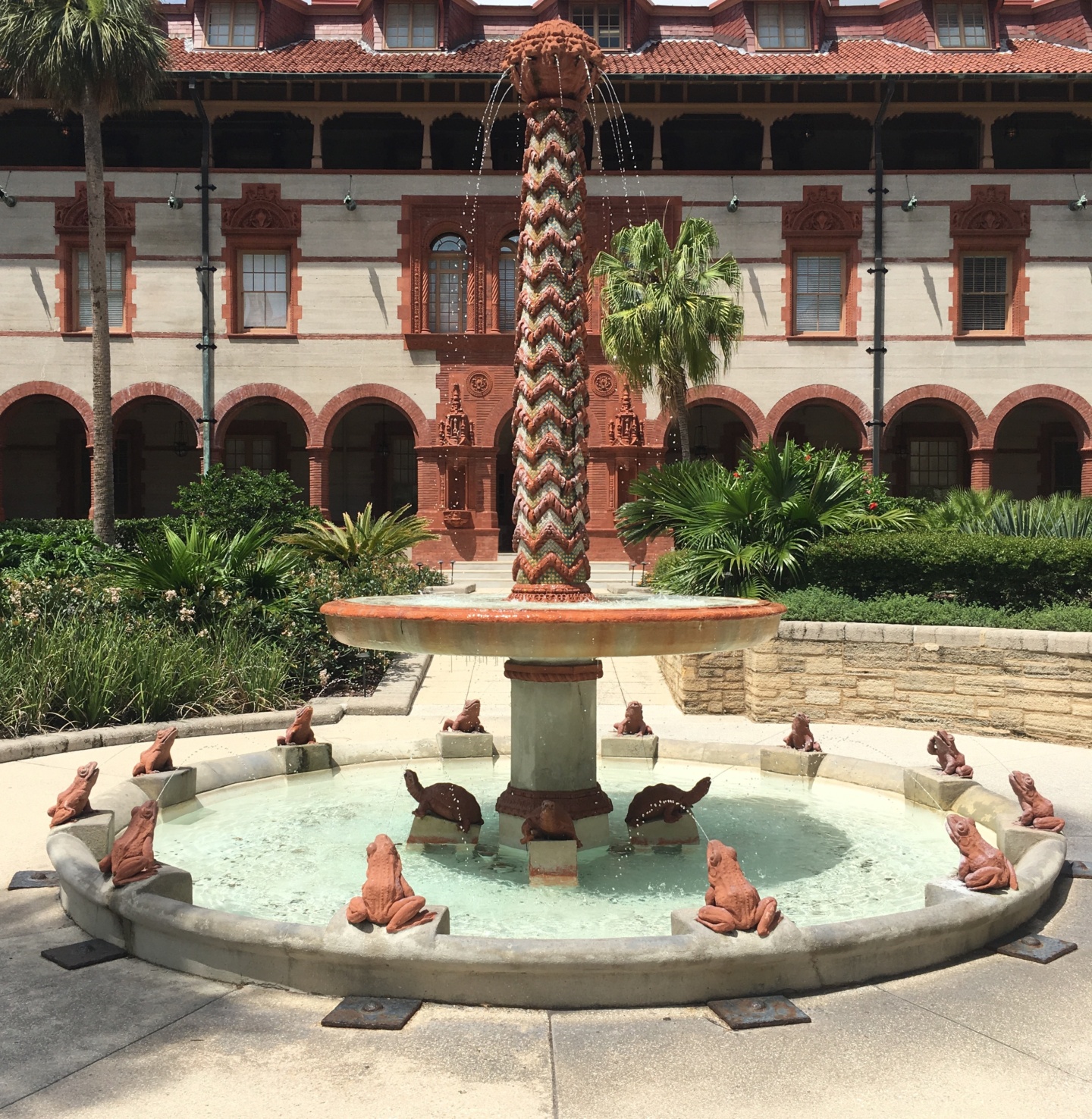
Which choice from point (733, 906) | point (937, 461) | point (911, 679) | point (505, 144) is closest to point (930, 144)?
point (937, 461)

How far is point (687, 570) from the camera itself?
13062 millimetres

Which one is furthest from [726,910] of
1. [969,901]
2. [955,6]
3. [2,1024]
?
[955,6]

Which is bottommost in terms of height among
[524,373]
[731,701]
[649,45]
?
[731,701]

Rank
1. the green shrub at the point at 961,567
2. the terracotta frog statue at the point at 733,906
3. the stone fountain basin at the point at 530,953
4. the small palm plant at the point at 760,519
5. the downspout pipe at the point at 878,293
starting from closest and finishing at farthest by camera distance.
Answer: the stone fountain basin at the point at 530,953 → the terracotta frog statue at the point at 733,906 → the green shrub at the point at 961,567 → the small palm plant at the point at 760,519 → the downspout pipe at the point at 878,293

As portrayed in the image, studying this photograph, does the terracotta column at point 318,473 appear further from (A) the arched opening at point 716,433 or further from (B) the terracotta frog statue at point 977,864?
(B) the terracotta frog statue at point 977,864

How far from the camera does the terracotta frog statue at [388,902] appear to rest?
13.4ft

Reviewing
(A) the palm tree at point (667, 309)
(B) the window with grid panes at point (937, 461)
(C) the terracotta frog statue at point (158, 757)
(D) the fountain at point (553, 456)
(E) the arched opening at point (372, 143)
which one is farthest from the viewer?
(B) the window with grid panes at point (937, 461)

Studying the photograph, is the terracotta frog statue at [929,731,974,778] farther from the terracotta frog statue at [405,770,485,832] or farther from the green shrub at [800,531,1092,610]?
the green shrub at [800,531,1092,610]

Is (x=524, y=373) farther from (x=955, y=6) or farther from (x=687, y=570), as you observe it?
(x=955, y=6)

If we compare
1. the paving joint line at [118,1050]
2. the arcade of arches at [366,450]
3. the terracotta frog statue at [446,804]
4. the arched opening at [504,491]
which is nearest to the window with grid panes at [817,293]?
the arcade of arches at [366,450]

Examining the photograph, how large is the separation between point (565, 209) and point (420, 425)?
22.0 metres

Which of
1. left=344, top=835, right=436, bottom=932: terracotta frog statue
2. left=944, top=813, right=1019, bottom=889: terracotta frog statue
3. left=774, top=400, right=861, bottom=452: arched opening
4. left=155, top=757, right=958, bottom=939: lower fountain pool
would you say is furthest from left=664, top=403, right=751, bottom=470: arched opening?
left=344, top=835, right=436, bottom=932: terracotta frog statue

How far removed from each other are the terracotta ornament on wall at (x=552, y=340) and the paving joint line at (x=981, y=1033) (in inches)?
105

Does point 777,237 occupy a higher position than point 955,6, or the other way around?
point 955,6
